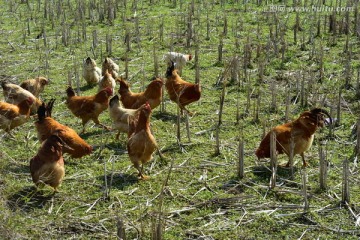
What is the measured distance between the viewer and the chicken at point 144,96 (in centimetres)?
832

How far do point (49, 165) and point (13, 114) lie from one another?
1.91m

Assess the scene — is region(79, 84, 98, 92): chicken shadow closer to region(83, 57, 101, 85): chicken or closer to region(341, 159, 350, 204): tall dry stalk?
region(83, 57, 101, 85): chicken

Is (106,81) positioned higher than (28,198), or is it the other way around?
(106,81)

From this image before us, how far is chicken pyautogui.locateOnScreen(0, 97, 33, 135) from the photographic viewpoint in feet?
25.4

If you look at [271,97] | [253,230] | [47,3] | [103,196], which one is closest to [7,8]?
[47,3]

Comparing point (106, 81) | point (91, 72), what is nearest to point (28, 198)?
point (106, 81)

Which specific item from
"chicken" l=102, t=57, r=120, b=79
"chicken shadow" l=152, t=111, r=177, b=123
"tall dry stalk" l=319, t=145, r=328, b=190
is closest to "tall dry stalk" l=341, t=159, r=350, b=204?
"tall dry stalk" l=319, t=145, r=328, b=190

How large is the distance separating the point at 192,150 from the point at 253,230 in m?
2.12

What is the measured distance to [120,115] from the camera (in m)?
7.76

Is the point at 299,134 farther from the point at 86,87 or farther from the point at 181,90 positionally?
the point at 86,87

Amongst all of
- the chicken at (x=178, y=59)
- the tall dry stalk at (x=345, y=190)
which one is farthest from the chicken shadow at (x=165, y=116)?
the tall dry stalk at (x=345, y=190)

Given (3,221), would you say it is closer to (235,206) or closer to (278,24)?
(235,206)

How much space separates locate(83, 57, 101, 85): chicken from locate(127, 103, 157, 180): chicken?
348cm

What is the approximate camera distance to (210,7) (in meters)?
14.9
